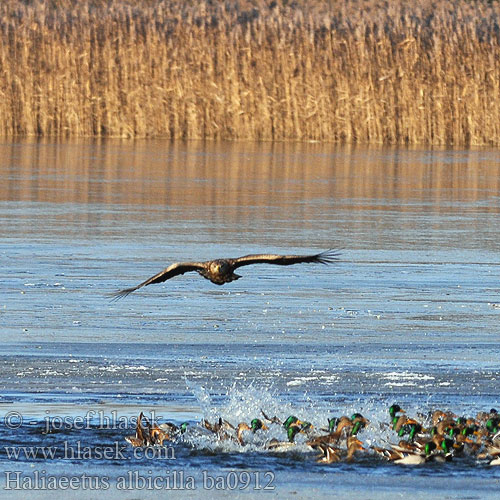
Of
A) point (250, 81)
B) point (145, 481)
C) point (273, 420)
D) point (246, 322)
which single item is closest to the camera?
point (145, 481)

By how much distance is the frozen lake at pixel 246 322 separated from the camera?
7066 mm

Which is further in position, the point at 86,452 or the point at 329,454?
the point at 86,452

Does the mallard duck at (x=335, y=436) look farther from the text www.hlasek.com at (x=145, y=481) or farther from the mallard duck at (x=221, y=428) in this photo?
the mallard duck at (x=221, y=428)

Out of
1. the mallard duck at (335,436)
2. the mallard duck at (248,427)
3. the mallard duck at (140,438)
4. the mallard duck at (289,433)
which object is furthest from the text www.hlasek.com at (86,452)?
the mallard duck at (335,436)

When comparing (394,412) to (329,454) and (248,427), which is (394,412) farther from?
(248,427)

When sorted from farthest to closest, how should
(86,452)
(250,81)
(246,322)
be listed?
(250,81), (246,322), (86,452)

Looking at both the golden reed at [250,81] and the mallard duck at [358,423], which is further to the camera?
the golden reed at [250,81]

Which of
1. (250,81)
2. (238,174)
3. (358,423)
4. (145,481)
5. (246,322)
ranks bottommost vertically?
(145,481)

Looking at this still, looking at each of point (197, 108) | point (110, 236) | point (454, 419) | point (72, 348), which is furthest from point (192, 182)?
point (454, 419)

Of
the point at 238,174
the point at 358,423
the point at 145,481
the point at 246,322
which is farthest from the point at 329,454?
the point at 238,174

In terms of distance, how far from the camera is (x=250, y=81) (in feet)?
90.2

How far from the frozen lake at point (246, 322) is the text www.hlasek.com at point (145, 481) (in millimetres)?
45

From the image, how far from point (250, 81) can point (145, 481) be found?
21.3 m

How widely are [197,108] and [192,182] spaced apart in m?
8.46
